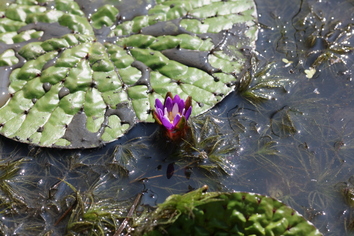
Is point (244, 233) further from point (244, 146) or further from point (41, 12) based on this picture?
point (41, 12)

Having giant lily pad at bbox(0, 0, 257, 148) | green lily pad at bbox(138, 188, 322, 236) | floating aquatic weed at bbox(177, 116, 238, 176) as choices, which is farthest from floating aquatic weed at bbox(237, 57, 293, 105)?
green lily pad at bbox(138, 188, 322, 236)

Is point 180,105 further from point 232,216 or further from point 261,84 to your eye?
point 232,216

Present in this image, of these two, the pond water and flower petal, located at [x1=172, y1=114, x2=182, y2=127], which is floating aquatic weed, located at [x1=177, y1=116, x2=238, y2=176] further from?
flower petal, located at [x1=172, y1=114, x2=182, y2=127]

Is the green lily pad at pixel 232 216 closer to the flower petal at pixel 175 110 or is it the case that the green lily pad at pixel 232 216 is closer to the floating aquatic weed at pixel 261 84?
the flower petal at pixel 175 110

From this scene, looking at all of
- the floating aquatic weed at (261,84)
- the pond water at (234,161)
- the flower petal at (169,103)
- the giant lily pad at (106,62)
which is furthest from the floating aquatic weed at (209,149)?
the floating aquatic weed at (261,84)

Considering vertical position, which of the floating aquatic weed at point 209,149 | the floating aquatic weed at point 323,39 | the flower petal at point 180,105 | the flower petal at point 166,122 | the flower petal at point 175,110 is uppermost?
the floating aquatic weed at point 323,39

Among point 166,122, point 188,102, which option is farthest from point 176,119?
point 188,102
